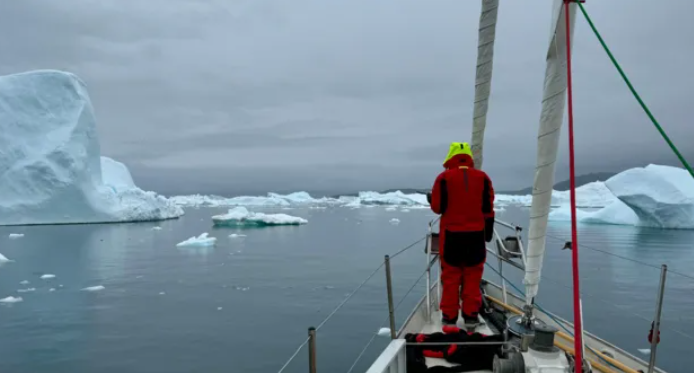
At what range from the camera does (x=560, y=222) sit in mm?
37438

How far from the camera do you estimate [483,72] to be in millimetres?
3674

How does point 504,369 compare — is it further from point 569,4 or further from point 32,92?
point 32,92

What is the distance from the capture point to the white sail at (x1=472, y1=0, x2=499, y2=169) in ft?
11.4

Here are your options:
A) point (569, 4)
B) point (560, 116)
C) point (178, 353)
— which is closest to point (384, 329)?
point (178, 353)

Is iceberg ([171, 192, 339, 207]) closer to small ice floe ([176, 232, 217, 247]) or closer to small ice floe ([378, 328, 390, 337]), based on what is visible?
small ice floe ([176, 232, 217, 247])

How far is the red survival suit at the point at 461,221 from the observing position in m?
3.10

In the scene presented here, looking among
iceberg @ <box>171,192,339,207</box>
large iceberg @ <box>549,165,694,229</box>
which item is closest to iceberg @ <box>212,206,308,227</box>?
large iceberg @ <box>549,165,694,229</box>

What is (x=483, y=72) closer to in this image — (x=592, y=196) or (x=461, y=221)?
(x=461, y=221)

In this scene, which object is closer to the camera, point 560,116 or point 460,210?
point 560,116

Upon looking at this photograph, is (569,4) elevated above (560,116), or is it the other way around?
(569,4)

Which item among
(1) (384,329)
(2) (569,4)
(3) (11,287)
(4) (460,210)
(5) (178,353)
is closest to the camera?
(2) (569,4)

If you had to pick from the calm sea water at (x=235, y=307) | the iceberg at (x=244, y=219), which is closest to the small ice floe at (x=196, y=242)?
the calm sea water at (x=235, y=307)

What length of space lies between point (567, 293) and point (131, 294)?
396 inches

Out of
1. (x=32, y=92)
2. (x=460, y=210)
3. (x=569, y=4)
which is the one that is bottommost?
(x=460, y=210)
